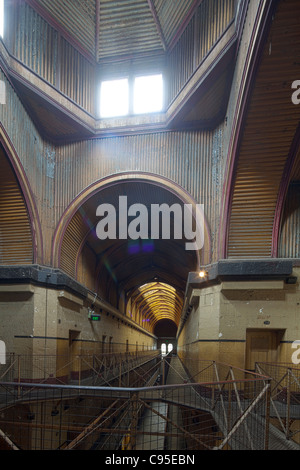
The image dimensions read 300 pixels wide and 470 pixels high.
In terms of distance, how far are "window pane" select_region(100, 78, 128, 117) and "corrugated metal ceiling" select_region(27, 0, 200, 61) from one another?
0.89m

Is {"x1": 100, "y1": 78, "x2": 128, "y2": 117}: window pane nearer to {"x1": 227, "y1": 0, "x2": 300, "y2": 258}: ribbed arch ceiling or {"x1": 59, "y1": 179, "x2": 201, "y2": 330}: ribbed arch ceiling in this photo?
{"x1": 59, "y1": 179, "x2": 201, "y2": 330}: ribbed arch ceiling

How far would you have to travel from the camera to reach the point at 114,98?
11430 millimetres

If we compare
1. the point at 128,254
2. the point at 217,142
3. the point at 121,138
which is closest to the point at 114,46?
the point at 121,138

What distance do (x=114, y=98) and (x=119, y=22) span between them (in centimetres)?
222

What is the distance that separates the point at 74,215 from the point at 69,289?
2462 mm

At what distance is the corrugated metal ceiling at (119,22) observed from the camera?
971 centimetres

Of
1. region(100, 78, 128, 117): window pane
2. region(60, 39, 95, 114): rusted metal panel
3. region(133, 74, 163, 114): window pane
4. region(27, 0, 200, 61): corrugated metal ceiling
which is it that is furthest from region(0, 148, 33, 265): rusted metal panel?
region(27, 0, 200, 61): corrugated metal ceiling

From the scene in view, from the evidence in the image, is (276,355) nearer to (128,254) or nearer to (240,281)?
(240,281)

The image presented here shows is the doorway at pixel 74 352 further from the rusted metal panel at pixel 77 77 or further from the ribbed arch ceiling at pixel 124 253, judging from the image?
the rusted metal panel at pixel 77 77

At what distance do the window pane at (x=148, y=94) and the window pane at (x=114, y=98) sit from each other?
15.0 inches

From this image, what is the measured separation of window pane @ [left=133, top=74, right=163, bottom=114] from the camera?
11.1 m

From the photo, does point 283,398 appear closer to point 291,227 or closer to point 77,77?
point 291,227

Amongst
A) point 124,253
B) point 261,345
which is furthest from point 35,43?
point 124,253

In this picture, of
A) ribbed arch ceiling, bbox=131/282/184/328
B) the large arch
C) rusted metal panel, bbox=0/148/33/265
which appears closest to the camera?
rusted metal panel, bbox=0/148/33/265
